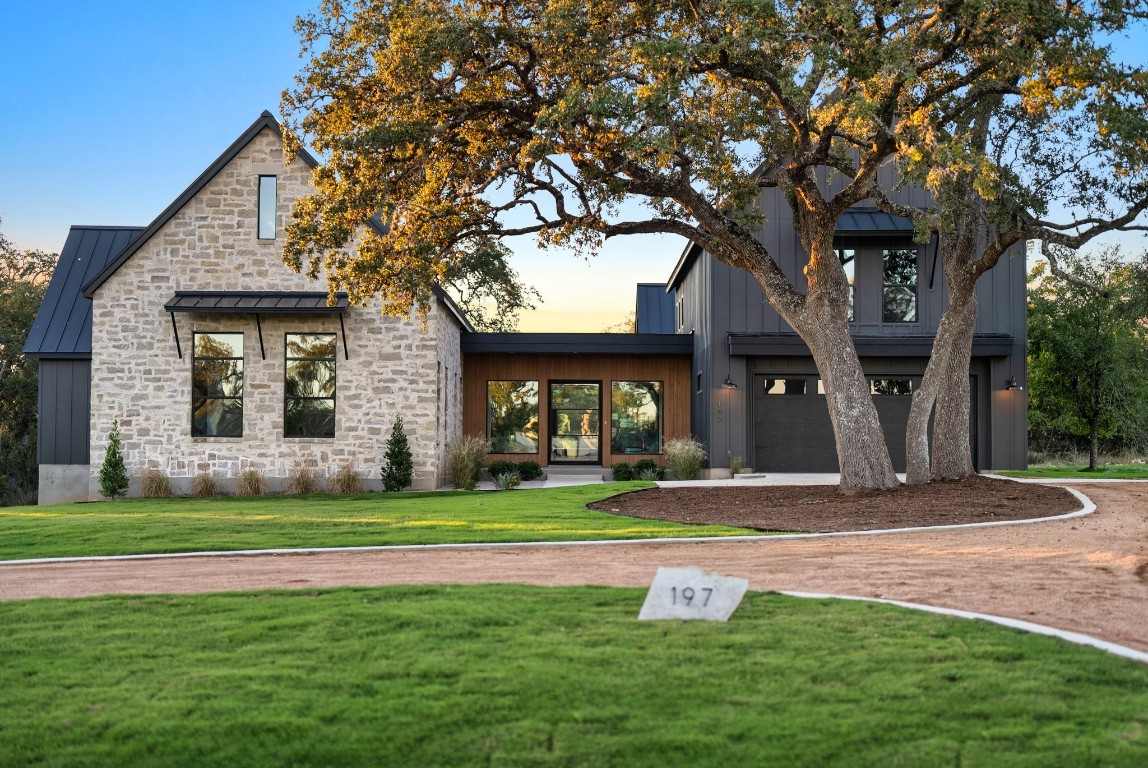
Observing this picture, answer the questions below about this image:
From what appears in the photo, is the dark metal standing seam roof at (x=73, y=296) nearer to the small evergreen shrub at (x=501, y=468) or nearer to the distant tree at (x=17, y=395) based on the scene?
the distant tree at (x=17, y=395)

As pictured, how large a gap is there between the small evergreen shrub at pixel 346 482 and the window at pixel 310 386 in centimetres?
85

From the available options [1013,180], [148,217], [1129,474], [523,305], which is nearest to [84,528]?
[1013,180]

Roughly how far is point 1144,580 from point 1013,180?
7738mm

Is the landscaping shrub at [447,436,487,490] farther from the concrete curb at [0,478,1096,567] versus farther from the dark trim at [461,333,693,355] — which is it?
the concrete curb at [0,478,1096,567]

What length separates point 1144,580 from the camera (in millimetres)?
7953

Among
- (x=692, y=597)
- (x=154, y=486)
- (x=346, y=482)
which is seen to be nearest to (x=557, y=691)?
(x=692, y=597)

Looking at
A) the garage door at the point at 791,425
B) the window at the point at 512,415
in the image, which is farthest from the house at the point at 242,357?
the garage door at the point at 791,425

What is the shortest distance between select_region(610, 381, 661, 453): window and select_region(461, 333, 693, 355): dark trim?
3.80 feet

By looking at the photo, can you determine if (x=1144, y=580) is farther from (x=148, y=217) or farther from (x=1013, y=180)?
(x=148, y=217)

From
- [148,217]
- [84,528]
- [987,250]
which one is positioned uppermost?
[148,217]

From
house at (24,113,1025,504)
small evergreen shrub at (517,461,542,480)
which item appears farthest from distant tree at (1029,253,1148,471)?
small evergreen shrub at (517,461,542,480)

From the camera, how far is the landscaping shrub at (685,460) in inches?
853

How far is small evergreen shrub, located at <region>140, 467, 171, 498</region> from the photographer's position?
19.5 meters

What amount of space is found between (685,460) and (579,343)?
4.72 meters
